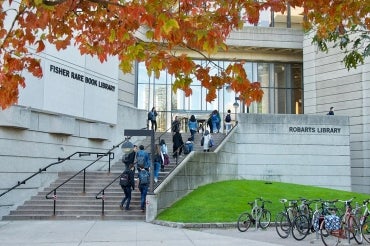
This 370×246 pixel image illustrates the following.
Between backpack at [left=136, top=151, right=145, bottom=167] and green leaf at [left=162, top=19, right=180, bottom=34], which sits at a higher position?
green leaf at [left=162, top=19, right=180, bottom=34]

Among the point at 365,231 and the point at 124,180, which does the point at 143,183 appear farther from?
the point at 365,231

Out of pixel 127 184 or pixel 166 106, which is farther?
pixel 166 106

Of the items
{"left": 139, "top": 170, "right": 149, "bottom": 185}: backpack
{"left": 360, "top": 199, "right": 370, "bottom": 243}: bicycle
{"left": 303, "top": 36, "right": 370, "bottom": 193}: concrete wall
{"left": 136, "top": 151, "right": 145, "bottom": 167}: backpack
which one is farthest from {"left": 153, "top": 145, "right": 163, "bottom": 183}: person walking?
{"left": 303, "top": 36, "right": 370, "bottom": 193}: concrete wall

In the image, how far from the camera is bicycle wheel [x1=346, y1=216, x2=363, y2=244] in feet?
37.2

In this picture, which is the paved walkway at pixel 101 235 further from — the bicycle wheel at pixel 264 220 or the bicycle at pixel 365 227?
the bicycle at pixel 365 227

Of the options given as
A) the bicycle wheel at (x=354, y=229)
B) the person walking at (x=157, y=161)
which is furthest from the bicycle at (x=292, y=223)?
the person walking at (x=157, y=161)

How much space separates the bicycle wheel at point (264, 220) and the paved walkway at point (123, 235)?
0.19m

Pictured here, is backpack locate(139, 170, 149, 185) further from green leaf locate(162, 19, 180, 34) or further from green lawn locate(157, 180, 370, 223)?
green leaf locate(162, 19, 180, 34)

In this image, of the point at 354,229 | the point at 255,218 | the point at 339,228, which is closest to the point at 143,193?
the point at 255,218

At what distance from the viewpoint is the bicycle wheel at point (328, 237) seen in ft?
36.9

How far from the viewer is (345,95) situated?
3106cm

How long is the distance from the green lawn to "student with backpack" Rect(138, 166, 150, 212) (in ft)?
3.15

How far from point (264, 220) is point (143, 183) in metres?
4.48

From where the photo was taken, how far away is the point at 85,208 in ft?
56.1
